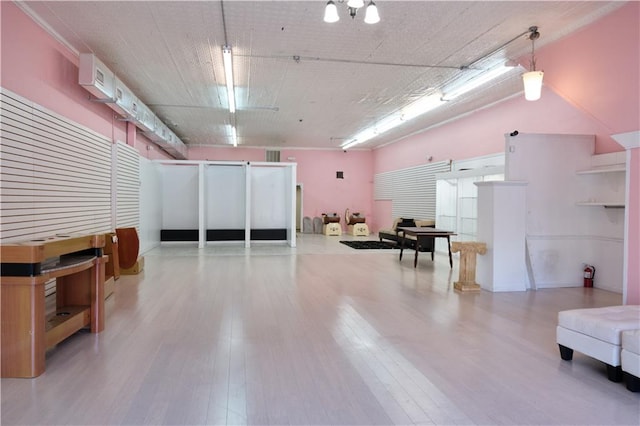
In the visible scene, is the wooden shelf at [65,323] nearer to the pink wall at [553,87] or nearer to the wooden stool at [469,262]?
the pink wall at [553,87]

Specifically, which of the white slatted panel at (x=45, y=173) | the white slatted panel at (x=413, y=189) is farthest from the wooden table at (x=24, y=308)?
the white slatted panel at (x=413, y=189)

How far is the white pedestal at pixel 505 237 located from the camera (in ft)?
19.1

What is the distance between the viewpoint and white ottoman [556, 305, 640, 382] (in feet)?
9.30

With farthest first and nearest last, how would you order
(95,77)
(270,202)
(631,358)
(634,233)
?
(270,202) < (95,77) < (634,233) < (631,358)

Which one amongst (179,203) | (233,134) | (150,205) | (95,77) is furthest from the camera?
(233,134)

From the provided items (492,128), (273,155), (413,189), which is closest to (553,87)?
(492,128)

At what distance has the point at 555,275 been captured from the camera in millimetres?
6156

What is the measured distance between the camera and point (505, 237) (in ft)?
19.2

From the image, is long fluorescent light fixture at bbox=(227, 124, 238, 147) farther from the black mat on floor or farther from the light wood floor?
the light wood floor

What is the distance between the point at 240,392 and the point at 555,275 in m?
5.49

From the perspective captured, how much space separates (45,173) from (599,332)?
589 cm

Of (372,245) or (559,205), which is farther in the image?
(372,245)

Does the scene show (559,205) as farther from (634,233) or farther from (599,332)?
(599,332)

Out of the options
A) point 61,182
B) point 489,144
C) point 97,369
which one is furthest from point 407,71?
point 97,369
